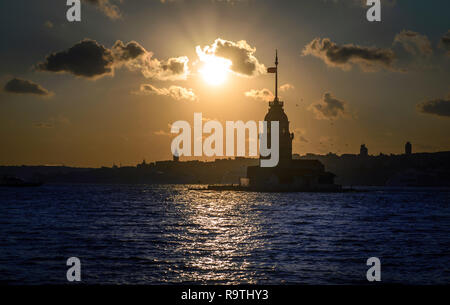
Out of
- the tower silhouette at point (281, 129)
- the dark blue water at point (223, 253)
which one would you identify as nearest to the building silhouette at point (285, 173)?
the tower silhouette at point (281, 129)

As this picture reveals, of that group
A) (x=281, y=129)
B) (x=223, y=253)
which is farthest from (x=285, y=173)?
(x=223, y=253)

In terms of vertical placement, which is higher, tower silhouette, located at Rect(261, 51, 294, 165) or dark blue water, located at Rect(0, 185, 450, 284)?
tower silhouette, located at Rect(261, 51, 294, 165)

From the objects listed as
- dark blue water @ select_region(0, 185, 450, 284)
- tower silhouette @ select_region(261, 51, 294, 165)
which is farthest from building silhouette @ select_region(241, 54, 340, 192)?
dark blue water @ select_region(0, 185, 450, 284)

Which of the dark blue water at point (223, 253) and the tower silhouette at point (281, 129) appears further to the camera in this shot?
the tower silhouette at point (281, 129)

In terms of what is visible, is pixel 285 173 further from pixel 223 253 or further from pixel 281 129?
pixel 223 253

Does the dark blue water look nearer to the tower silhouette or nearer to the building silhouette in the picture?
the building silhouette

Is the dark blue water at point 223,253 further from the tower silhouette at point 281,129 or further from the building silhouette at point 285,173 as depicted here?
the tower silhouette at point 281,129

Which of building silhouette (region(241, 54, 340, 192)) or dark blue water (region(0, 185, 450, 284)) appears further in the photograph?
building silhouette (region(241, 54, 340, 192))

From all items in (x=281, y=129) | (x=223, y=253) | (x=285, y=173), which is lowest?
(x=223, y=253)

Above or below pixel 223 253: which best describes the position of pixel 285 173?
above

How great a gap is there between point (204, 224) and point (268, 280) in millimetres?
26722

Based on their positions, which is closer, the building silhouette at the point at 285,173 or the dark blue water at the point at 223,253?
the dark blue water at the point at 223,253

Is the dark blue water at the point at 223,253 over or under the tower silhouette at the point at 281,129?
under
